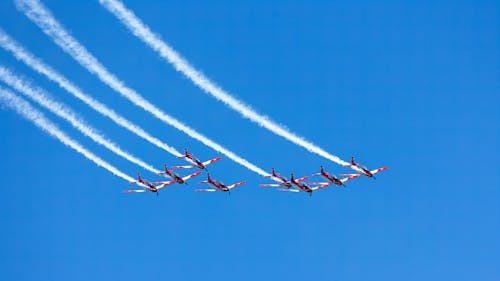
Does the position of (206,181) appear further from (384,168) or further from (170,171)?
(384,168)

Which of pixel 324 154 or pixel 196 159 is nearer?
pixel 324 154

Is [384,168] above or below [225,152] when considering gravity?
above

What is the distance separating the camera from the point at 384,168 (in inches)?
2945

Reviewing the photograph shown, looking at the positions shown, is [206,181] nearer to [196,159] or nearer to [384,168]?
[196,159]

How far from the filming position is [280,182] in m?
74.0

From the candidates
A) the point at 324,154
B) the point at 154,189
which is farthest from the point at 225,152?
the point at 154,189

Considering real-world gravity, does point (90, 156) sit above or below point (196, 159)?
below

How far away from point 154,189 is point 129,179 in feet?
9.01

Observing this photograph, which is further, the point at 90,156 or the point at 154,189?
the point at 154,189

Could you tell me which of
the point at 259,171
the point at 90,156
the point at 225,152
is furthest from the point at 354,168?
the point at 90,156

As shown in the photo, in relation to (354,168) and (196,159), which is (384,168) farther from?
(196,159)

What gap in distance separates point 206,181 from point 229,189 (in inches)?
84.9

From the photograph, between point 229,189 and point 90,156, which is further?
point 229,189

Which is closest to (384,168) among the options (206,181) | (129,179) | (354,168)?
(354,168)
